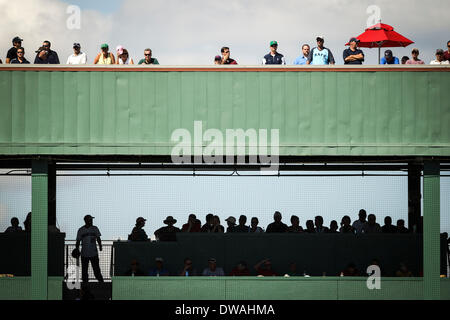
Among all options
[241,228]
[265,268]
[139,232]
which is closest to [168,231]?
[139,232]

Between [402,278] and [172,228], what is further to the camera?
[172,228]

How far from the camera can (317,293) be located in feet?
65.2

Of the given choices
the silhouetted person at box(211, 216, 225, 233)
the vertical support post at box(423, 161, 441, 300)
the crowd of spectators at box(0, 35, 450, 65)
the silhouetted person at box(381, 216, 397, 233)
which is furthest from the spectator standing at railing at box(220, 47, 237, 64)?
the silhouetted person at box(381, 216, 397, 233)

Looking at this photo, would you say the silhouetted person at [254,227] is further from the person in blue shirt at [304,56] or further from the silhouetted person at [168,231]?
the person in blue shirt at [304,56]

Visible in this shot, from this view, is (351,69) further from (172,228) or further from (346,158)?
(172,228)

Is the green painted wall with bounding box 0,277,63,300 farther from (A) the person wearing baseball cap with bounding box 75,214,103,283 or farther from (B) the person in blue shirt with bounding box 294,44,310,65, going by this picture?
(B) the person in blue shirt with bounding box 294,44,310,65

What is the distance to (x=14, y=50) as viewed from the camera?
20266mm

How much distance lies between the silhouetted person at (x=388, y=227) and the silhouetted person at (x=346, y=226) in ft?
2.62

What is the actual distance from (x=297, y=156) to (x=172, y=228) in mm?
4384

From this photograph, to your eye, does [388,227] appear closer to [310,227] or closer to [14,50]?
[310,227]

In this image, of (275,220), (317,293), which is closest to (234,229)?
(275,220)

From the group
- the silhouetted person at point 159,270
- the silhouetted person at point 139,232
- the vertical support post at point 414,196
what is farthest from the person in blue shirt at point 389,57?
the silhouetted person at point 139,232

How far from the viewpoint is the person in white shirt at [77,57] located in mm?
20312

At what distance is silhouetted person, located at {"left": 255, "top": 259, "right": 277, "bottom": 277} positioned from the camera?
2106 centimetres
